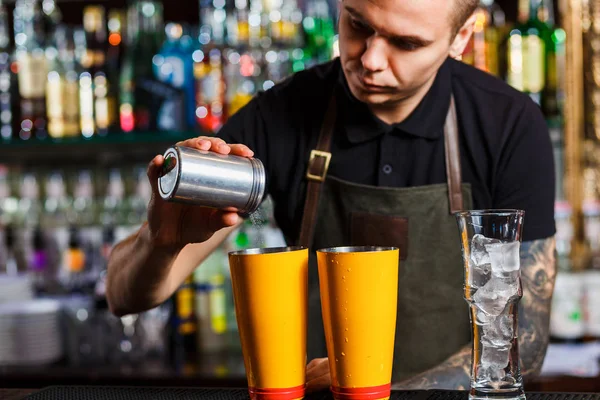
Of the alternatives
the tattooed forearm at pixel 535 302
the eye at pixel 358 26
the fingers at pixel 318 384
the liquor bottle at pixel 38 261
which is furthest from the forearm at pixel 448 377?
the liquor bottle at pixel 38 261

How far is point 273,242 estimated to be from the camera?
2.81 metres

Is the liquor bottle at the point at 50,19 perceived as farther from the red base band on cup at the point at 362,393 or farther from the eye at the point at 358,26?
the red base band on cup at the point at 362,393

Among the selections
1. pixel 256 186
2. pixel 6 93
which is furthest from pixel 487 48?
pixel 256 186

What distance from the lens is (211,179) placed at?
101cm

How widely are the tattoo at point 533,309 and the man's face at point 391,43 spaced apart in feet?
1.23

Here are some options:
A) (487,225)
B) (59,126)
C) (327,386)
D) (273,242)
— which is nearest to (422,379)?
(327,386)

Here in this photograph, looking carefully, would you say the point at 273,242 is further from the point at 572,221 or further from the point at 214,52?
the point at 572,221

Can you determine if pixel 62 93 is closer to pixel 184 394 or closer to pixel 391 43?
pixel 391 43

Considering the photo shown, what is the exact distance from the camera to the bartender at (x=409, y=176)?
1.58 m

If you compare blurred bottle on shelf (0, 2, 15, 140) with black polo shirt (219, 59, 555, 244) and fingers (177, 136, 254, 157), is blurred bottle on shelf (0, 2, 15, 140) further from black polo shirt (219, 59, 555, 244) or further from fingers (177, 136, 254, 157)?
fingers (177, 136, 254, 157)

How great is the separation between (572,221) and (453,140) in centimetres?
120

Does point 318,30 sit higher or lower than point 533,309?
higher

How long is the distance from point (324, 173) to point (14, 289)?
5.25 ft

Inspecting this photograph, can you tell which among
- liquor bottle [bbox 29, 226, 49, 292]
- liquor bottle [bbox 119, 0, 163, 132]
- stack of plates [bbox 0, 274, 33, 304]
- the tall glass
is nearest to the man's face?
the tall glass
